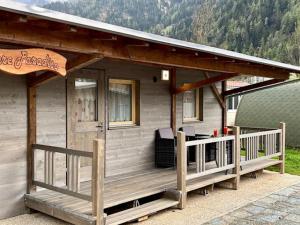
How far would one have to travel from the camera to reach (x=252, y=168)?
7391 mm

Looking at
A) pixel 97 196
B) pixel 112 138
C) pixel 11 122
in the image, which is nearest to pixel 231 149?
pixel 112 138

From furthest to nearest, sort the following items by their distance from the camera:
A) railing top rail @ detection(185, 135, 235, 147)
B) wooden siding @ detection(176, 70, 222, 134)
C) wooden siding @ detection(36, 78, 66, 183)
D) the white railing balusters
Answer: wooden siding @ detection(176, 70, 222, 134) → the white railing balusters → railing top rail @ detection(185, 135, 235, 147) → wooden siding @ detection(36, 78, 66, 183)

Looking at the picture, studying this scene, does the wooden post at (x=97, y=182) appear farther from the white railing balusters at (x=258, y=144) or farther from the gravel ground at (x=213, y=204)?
the white railing balusters at (x=258, y=144)

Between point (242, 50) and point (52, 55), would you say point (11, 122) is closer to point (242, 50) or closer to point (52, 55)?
point (52, 55)

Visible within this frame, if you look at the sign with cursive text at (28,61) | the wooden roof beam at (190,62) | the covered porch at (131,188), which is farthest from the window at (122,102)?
the sign with cursive text at (28,61)

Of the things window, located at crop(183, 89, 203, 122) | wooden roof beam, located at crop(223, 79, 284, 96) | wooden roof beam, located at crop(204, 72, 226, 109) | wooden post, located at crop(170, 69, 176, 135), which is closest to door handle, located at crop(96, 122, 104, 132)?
wooden post, located at crop(170, 69, 176, 135)

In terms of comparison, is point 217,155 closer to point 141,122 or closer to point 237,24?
point 141,122

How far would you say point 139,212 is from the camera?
491cm

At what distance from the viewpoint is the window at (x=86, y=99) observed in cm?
603

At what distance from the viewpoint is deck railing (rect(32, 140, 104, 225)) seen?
4.36 metres

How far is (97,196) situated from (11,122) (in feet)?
5.27

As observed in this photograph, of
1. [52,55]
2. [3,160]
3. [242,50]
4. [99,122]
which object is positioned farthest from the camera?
[242,50]

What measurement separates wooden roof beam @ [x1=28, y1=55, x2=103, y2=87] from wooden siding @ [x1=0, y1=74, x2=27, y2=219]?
21cm

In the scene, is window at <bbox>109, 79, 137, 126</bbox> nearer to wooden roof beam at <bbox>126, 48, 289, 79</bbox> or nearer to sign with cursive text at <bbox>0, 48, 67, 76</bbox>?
wooden roof beam at <bbox>126, 48, 289, 79</bbox>
